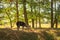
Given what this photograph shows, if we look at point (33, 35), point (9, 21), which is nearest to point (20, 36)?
point (33, 35)

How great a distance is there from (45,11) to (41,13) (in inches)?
33.6

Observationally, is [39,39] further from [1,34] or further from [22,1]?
[22,1]

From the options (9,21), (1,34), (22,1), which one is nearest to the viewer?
(1,34)

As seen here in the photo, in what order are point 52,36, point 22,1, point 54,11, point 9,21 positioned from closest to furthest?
point 52,36 → point 22,1 → point 54,11 → point 9,21

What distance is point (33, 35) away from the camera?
17.5m

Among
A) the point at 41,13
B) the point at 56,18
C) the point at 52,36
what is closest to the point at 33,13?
the point at 41,13

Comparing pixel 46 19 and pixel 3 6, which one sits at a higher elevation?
pixel 3 6

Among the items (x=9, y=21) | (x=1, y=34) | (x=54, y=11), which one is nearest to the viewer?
(x=1, y=34)

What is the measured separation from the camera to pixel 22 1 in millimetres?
33469

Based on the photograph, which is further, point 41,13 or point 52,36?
point 41,13

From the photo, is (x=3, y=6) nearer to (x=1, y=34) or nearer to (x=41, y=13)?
(x=41, y=13)

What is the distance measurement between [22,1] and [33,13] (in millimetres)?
3721

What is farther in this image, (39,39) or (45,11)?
(45,11)

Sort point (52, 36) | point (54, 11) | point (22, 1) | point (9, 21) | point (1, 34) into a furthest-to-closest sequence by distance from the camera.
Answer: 1. point (9, 21)
2. point (54, 11)
3. point (22, 1)
4. point (52, 36)
5. point (1, 34)
